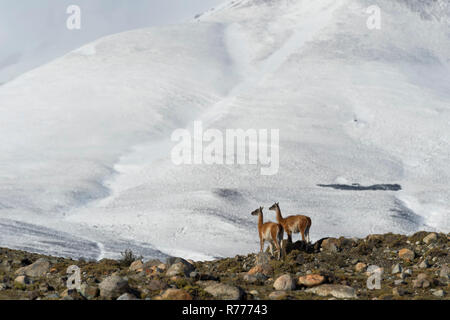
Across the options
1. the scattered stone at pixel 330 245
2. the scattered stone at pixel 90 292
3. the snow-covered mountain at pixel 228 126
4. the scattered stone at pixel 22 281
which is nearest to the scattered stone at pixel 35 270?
the scattered stone at pixel 22 281

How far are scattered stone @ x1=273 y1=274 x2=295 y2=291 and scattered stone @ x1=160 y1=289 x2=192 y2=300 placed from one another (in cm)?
268

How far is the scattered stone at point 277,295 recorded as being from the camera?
1298cm

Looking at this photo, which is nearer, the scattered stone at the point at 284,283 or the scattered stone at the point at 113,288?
the scattered stone at the point at 113,288

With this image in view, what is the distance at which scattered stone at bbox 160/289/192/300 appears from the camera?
12109 mm

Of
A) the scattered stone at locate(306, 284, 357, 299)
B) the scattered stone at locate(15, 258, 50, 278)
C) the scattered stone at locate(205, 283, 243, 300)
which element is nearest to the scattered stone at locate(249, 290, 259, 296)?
the scattered stone at locate(205, 283, 243, 300)

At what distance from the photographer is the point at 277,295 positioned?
13.2m

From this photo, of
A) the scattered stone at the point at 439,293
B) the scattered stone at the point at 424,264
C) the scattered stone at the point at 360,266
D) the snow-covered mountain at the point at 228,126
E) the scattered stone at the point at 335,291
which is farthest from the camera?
the snow-covered mountain at the point at 228,126

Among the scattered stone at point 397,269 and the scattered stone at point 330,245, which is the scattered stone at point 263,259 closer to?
the scattered stone at point 330,245

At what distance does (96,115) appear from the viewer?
360ft

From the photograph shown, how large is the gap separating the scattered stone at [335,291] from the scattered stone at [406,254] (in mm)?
5426

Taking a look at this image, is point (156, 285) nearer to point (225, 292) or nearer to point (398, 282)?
point (225, 292)

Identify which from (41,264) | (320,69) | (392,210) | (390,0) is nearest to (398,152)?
(392,210)

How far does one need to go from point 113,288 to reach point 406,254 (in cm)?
971

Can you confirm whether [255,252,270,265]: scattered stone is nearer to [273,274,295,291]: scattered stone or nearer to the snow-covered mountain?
[273,274,295,291]: scattered stone
